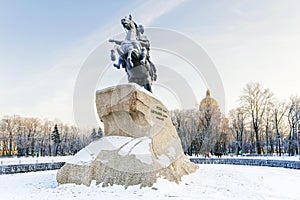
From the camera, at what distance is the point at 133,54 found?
44.6 feet

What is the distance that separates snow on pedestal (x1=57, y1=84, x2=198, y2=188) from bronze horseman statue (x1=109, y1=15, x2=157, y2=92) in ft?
8.53

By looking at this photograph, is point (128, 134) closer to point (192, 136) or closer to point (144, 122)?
point (144, 122)

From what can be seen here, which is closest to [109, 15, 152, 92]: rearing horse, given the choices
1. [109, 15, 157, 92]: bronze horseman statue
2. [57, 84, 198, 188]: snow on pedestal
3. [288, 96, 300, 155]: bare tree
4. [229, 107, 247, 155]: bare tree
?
[109, 15, 157, 92]: bronze horseman statue

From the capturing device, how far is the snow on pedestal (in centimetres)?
932

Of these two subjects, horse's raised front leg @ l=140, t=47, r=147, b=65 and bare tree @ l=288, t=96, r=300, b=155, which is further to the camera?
bare tree @ l=288, t=96, r=300, b=155

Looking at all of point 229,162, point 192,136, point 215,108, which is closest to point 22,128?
point 192,136

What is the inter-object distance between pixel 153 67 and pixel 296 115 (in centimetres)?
3172

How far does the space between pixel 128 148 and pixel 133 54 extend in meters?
5.57

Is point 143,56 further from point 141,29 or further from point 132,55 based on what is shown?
point 141,29

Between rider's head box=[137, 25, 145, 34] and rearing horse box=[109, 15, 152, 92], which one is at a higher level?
rider's head box=[137, 25, 145, 34]

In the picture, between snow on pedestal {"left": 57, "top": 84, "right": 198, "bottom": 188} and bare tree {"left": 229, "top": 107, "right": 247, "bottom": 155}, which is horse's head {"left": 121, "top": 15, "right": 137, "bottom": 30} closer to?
snow on pedestal {"left": 57, "top": 84, "right": 198, "bottom": 188}

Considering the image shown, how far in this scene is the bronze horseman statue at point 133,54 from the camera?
13.6m

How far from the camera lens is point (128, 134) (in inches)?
429

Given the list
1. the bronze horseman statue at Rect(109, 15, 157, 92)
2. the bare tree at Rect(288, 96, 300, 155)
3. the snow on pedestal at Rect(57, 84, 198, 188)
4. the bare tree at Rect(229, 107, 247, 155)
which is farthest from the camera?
the bare tree at Rect(229, 107, 247, 155)
